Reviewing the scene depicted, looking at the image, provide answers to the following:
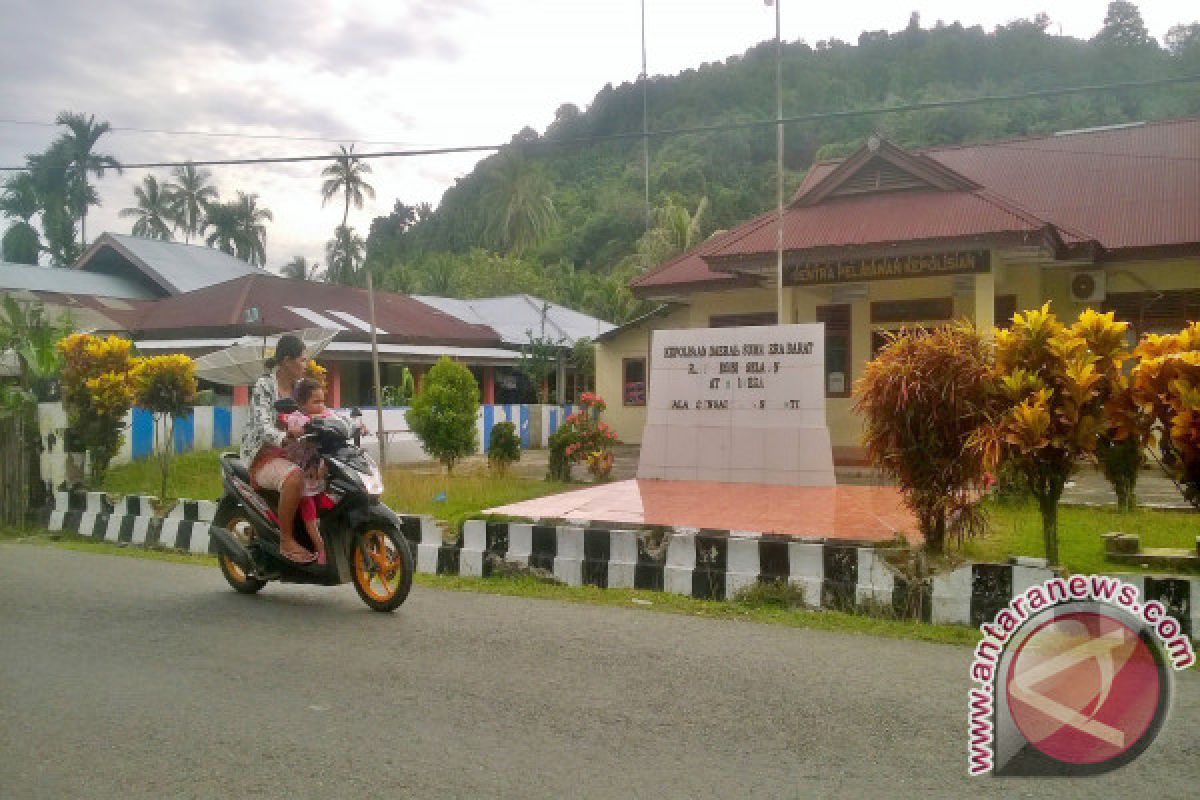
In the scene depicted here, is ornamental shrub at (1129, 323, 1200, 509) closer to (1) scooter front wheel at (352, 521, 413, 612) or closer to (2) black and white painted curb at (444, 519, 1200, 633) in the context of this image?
(2) black and white painted curb at (444, 519, 1200, 633)

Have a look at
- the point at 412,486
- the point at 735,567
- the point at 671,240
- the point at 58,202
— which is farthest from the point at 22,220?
the point at 735,567

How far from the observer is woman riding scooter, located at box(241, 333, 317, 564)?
7.02 metres

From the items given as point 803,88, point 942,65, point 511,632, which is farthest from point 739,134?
point 511,632

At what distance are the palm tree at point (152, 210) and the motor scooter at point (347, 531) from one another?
185 feet

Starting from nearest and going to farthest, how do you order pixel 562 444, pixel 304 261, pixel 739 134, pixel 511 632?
pixel 511 632 < pixel 562 444 < pixel 739 134 < pixel 304 261

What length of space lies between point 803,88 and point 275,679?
178 ft

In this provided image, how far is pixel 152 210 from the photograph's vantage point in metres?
58.8

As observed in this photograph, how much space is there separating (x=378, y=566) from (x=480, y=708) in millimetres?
2401

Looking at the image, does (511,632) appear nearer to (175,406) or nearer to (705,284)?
(175,406)

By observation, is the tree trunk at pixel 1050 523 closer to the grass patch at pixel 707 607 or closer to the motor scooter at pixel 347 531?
the grass patch at pixel 707 607

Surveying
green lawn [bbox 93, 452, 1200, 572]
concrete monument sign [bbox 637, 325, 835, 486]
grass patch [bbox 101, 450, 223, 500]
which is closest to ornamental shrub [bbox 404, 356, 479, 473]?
green lawn [bbox 93, 452, 1200, 572]

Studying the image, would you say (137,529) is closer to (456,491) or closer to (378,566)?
(456,491)

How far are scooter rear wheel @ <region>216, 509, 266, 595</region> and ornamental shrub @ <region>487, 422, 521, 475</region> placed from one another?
787 centimetres

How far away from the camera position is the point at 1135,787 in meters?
3.78
